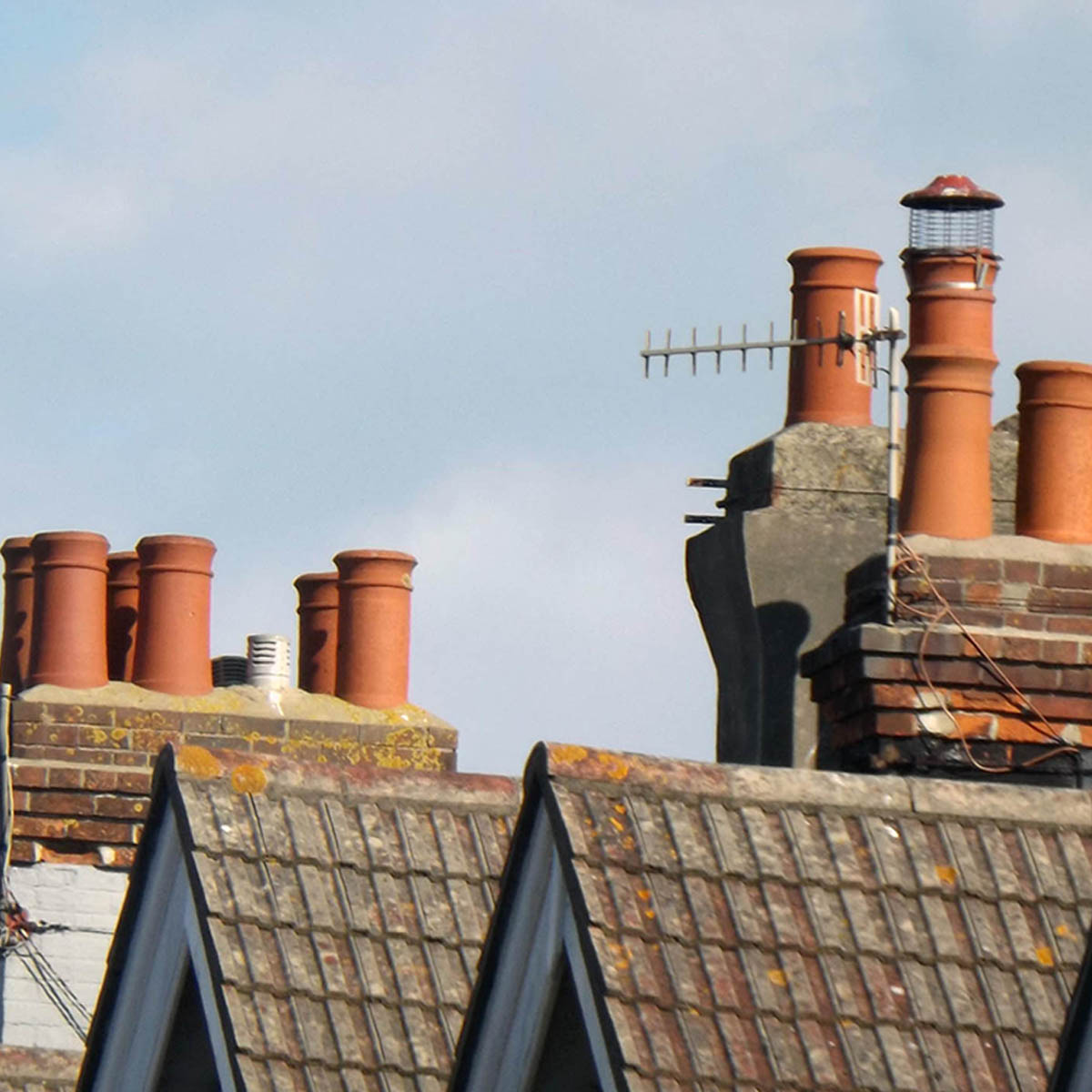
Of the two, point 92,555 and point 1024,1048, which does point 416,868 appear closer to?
point 1024,1048

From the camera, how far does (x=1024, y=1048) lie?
773cm

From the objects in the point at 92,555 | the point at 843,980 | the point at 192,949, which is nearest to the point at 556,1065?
the point at 843,980

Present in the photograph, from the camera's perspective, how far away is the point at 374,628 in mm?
16125

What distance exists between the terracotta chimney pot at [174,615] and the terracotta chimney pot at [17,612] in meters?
0.53

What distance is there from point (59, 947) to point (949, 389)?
15.4 ft

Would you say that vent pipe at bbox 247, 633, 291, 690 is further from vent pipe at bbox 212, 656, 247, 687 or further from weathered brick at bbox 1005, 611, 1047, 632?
weathered brick at bbox 1005, 611, 1047, 632

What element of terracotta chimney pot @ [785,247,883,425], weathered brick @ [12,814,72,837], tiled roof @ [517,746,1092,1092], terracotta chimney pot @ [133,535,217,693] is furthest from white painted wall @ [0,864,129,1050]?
tiled roof @ [517,746,1092,1092]

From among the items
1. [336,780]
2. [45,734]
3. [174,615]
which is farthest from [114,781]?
[336,780]

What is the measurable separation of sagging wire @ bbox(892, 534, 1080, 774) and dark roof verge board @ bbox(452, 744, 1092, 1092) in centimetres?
272

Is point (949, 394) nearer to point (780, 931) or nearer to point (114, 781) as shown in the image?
point (114, 781)

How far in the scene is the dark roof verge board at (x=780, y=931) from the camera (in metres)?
7.49

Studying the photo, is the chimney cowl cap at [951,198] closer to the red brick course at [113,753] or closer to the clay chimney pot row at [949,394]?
the clay chimney pot row at [949,394]

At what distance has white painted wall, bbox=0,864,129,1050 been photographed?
47.8 feet

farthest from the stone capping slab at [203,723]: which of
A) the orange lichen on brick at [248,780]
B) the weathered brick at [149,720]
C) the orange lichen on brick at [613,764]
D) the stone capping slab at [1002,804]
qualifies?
the orange lichen on brick at [613,764]
